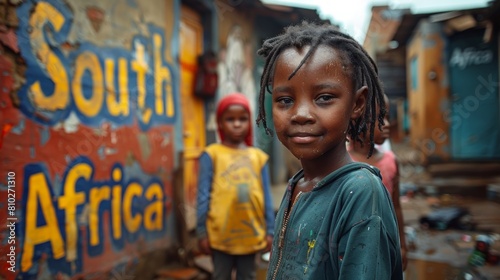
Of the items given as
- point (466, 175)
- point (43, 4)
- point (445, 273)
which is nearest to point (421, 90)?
point (466, 175)

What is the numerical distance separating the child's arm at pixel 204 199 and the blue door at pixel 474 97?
28.7ft

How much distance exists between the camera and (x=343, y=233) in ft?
3.23

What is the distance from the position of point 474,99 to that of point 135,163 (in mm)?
9064

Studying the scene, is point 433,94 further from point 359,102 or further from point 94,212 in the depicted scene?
point 359,102

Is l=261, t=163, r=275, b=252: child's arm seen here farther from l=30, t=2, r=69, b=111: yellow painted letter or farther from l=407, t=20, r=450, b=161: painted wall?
l=407, t=20, r=450, b=161: painted wall

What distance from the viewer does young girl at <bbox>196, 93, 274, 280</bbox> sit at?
2.84 meters

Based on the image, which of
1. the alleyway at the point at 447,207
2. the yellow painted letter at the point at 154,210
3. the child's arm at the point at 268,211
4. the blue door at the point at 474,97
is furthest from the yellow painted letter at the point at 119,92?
the blue door at the point at 474,97

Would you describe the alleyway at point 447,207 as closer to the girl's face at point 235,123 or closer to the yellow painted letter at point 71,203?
the girl's face at point 235,123

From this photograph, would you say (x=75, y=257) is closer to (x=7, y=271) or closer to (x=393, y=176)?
(x=7, y=271)

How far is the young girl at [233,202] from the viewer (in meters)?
2.84

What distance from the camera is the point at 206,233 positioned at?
2.88 m

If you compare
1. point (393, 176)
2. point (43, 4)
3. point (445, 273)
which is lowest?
point (445, 273)

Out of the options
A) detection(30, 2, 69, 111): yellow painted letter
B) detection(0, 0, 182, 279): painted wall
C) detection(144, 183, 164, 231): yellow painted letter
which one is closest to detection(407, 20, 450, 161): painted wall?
detection(0, 0, 182, 279): painted wall

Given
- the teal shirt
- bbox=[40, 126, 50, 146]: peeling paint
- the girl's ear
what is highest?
the girl's ear
